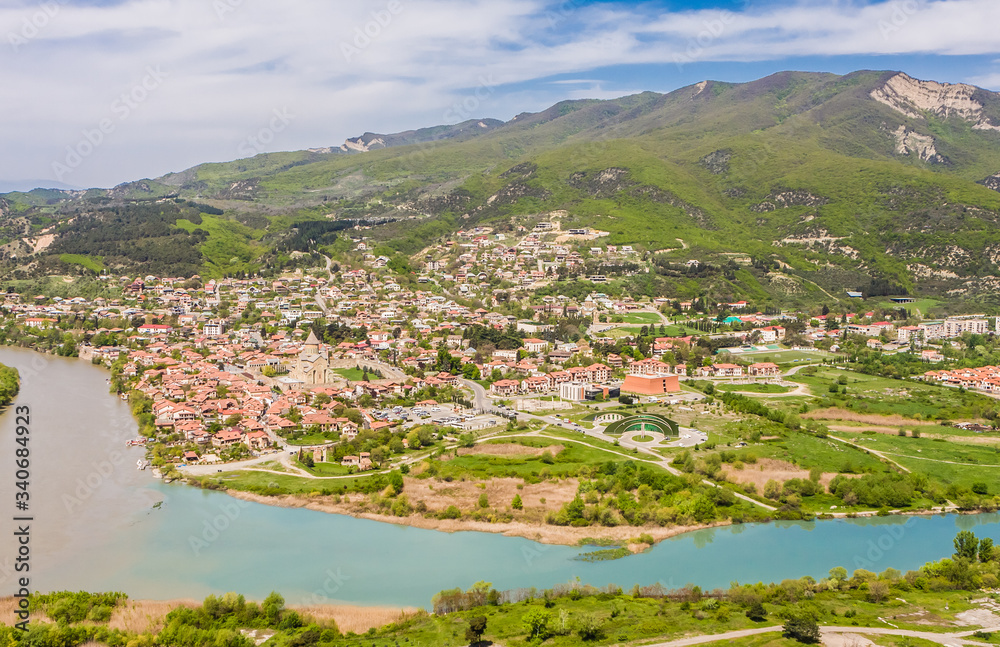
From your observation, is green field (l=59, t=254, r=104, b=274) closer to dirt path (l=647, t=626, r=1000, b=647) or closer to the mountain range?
the mountain range

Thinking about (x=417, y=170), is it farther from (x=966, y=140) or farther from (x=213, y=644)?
(x=213, y=644)

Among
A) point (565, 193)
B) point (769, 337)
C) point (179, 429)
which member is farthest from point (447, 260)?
point (179, 429)

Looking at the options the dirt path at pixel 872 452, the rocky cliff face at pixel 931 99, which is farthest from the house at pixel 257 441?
the rocky cliff face at pixel 931 99

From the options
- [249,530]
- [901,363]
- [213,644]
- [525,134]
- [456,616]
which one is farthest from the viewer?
[525,134]

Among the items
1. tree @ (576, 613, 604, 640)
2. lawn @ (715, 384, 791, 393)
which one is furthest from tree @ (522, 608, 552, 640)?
lawn @ (715, 384, 791, 393)

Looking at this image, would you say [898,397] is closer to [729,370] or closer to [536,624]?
[729,370]

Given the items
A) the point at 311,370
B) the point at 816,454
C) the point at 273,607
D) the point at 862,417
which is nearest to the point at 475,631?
the point at 273,607
